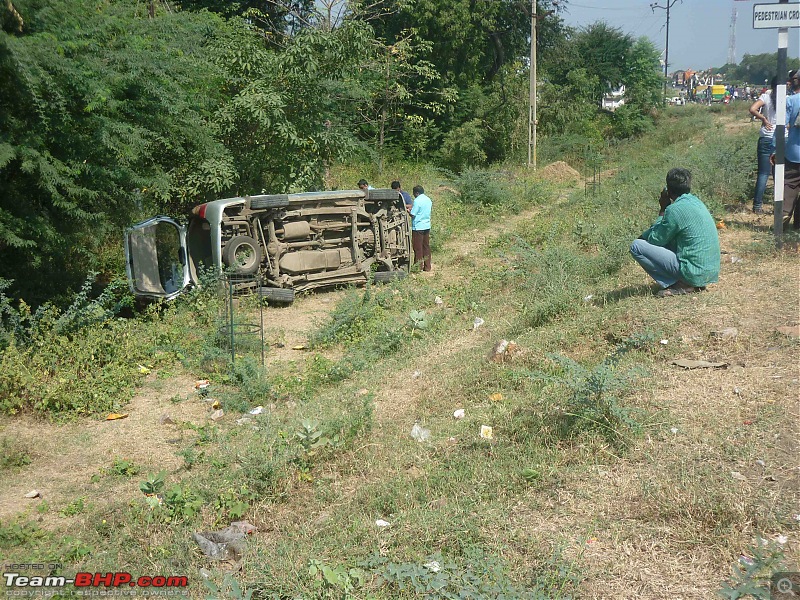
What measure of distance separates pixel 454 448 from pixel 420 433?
512 mm

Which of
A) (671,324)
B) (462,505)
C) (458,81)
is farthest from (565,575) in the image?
(458,81)

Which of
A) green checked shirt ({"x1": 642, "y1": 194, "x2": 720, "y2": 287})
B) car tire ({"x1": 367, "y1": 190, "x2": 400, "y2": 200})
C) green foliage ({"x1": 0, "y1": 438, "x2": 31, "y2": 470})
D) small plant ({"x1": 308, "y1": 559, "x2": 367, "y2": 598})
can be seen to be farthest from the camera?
car tire ({"x1": 367, "y1": 190, "x2": 400, "y2": 200})

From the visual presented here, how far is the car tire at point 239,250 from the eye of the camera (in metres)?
10.7

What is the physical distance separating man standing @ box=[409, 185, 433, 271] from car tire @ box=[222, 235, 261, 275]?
326 centimetres

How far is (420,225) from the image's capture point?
1320 centimetres

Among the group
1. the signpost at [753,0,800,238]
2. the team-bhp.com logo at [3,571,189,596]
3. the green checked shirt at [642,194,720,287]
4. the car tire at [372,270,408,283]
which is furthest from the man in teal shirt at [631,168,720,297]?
the car tire at [372,270,408,283]

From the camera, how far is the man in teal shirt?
7.11 m

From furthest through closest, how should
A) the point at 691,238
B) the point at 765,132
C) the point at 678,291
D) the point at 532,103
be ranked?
the point at 532,103
the point at 765,132
the point at 678,291
the point at 691,238

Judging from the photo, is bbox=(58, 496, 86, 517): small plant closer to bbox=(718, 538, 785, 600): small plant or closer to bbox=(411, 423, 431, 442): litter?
bbox=(411, 423, 431, 442): litter

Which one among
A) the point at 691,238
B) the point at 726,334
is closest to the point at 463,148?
the point at 691,238

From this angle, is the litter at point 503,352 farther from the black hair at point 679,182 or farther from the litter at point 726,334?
the black hair at point 679,182

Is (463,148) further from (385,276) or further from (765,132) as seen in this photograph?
(765,132)

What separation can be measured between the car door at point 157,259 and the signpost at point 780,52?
8.12 m

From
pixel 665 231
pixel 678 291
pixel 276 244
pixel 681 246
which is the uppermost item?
pixel 665 231
